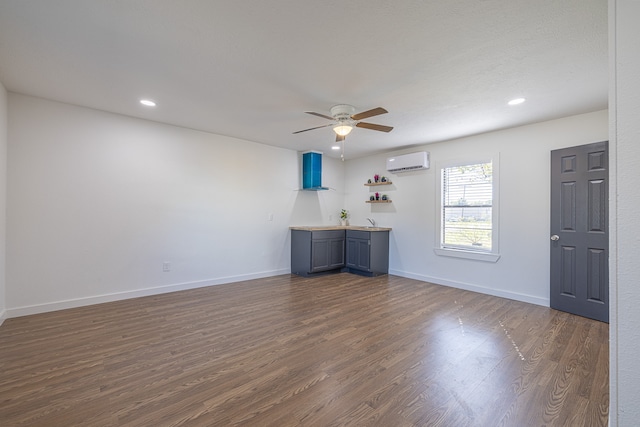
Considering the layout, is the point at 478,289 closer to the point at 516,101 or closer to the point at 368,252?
the point at 368,252

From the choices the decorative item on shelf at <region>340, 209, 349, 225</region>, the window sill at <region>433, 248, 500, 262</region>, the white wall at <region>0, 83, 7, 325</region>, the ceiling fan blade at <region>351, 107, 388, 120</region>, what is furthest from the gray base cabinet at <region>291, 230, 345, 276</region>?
the white wall at <region>0, 83, 7, 325</region>

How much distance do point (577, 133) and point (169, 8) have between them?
15.2ft

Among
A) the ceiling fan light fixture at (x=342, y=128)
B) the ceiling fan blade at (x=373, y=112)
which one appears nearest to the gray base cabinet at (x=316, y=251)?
the ceiling fan light fixture at (x=342, y=128)

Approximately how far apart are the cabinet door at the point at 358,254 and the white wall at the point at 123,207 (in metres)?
1.54

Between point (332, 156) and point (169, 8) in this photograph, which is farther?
point (332, 156)

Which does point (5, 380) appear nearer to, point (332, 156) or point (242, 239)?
point (242, 239)

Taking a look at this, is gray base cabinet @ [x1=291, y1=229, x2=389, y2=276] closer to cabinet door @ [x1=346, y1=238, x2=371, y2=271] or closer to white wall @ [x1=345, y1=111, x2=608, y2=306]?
cabinet door @ [x1=346, y1=238, x2=371, y2=271]

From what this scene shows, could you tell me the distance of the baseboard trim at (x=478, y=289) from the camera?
3843 millimetres

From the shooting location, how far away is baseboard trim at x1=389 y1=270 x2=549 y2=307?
12.6 feet

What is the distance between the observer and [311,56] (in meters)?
2.31

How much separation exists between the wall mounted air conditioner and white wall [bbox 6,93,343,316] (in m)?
2.36

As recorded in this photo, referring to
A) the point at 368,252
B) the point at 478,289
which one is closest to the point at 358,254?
the point at 368,252

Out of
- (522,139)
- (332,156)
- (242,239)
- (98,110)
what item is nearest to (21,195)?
(98,110)

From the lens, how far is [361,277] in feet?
17.7
